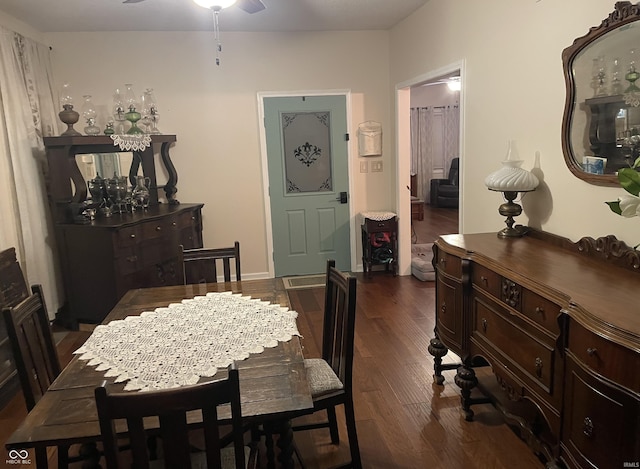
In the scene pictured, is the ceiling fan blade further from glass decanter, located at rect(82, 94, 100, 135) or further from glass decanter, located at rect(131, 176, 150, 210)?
glass decanter, located at rect(131, 176, 150, 210)

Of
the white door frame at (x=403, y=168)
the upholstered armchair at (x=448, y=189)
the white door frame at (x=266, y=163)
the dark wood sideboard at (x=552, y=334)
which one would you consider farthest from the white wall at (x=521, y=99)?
the upholstered armchair at (x=448, y=189)

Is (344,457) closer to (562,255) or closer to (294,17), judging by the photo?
(562,255)

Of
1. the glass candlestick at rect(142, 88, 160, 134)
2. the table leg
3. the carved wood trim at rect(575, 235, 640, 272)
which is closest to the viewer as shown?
the table leg

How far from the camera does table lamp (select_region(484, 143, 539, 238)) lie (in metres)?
2.60

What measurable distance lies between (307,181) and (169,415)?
4212 mm

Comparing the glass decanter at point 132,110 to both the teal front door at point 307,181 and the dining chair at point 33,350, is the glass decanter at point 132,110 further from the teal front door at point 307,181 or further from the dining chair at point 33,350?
the dining chair at point 33,350

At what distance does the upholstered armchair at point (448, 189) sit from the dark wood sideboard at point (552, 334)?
24.0 feet

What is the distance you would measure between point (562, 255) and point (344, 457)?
1.46 metres

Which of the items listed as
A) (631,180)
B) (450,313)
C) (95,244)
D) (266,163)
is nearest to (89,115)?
(95,244)

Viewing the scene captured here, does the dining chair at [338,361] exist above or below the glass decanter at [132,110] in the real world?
below

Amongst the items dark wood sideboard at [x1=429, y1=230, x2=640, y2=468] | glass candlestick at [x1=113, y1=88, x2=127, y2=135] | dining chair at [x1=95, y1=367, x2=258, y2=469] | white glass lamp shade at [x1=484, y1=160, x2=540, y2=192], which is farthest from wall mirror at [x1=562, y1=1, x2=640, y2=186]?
glass candlestick at [x1=113, y1=88, x2=127, y2=135]

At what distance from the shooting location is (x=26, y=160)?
153 inches

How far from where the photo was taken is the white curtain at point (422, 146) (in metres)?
10.1

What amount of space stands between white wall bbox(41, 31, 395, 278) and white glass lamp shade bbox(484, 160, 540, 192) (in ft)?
8.92
